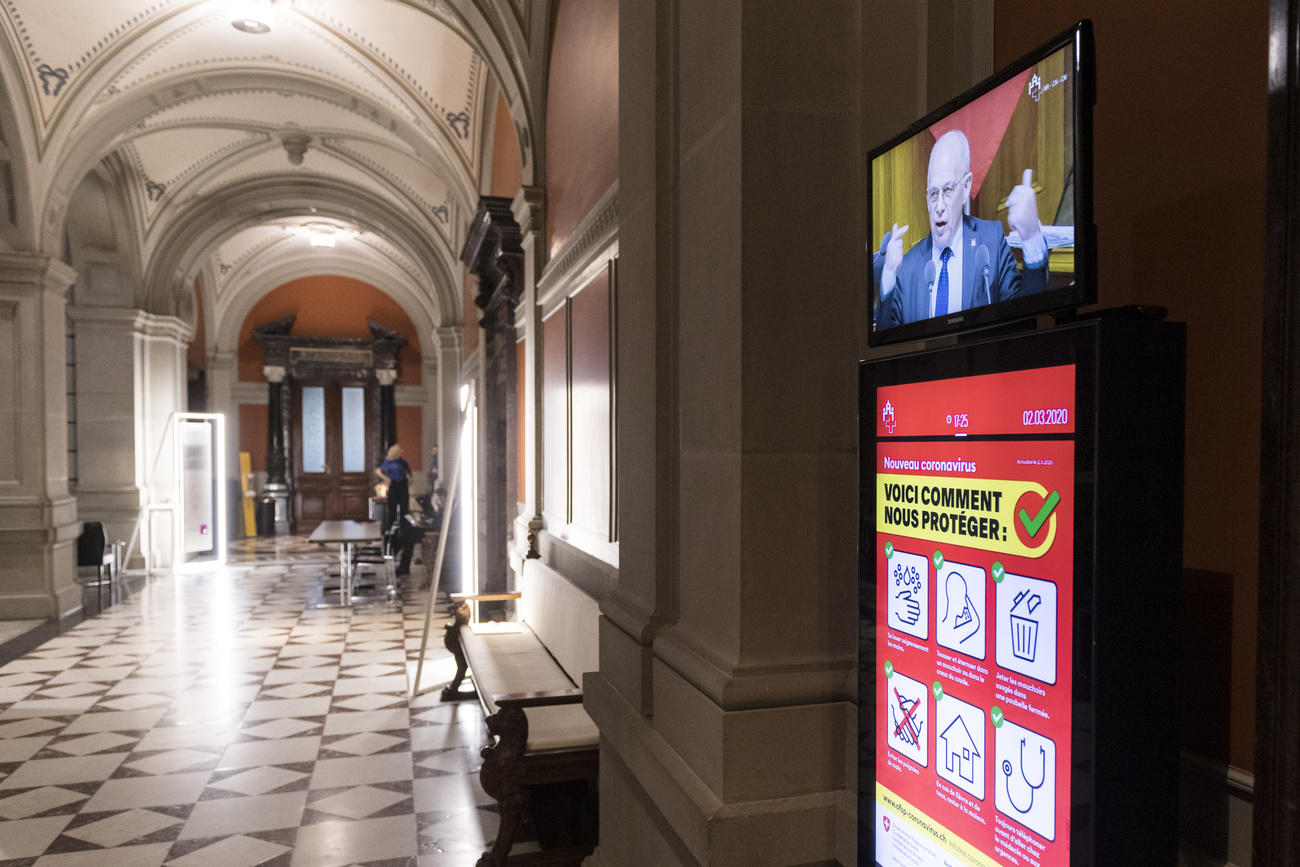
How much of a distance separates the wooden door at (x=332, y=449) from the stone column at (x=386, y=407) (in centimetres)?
25

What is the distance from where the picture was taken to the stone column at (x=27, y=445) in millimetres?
8477

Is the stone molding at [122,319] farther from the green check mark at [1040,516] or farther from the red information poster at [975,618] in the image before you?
the green check mark at [1040,516]

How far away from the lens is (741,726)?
1845 millimetres

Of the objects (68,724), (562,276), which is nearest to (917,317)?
(562,276)

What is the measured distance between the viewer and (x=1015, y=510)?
1.25 meters

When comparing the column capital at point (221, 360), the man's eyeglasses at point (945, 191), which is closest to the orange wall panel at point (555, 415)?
the man's eyeglasses at point (945, 191)

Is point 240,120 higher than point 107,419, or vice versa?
point 240,120

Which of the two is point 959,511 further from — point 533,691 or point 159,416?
point 159,416

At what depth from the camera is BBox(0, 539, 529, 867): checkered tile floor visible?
12.0 ft

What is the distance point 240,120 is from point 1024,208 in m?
10.9

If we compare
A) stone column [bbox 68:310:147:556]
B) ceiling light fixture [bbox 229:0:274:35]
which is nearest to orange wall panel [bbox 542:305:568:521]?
ceiling light fixture [bbox 229:0:274:35]

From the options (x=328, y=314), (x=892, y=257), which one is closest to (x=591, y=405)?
(x=892, y=257)

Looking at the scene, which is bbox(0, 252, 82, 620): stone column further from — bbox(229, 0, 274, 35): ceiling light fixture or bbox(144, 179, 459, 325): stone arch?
bbox(144, 179, 459, 325): stone arch

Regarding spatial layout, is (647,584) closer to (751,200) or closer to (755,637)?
(755,637)
